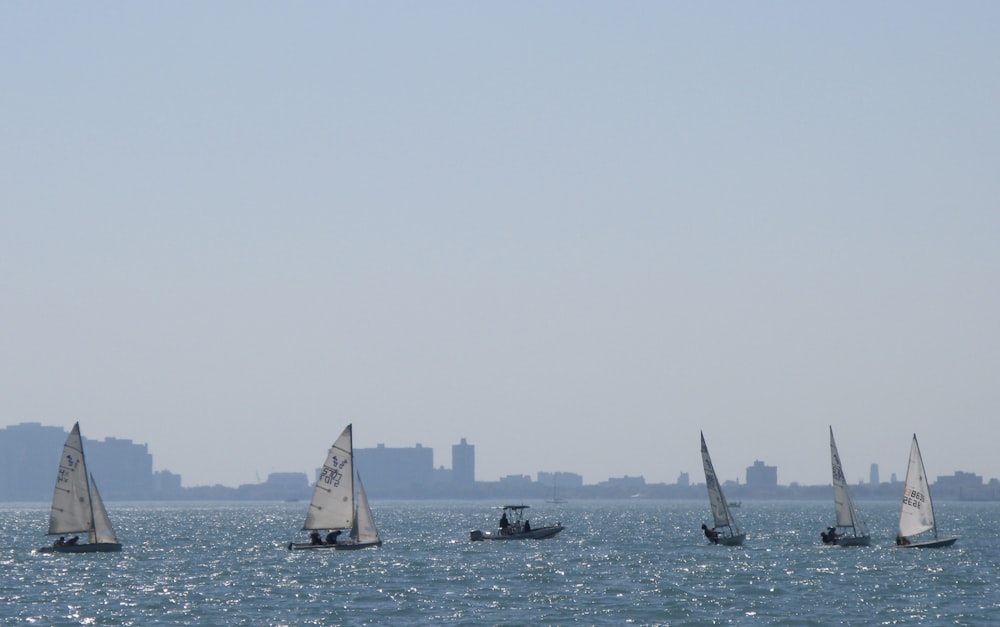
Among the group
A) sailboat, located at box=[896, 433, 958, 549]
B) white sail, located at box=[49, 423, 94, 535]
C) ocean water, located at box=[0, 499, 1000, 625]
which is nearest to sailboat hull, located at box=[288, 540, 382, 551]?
ocean water, located at box=[0, 499, 1000, 625]

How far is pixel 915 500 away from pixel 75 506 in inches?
1994

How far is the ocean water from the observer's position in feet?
188

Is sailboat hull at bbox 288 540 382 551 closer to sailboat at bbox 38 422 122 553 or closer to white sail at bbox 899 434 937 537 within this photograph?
sailboat at bbox 38 422 122 553

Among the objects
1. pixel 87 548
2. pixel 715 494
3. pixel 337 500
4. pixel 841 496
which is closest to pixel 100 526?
pixel 87 548

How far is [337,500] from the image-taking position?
9119 centimetres

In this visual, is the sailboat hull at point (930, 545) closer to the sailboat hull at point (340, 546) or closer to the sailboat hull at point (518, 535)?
the sailboat hull at point (518, 535)

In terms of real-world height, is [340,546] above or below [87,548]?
below

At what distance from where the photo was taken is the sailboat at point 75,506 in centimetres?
8762

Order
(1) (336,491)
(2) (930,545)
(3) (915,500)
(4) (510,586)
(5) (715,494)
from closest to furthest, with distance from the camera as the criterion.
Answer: (4) (510,586)
(1) (336,491)
(3) (915,500)
(2) (930,545)
(5) (715,494)

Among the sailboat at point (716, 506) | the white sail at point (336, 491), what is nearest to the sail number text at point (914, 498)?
the sailboat at point (716, 506)

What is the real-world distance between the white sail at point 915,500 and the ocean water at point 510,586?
1.93 meters

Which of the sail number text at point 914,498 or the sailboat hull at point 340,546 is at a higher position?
the sail number text at point 914,498

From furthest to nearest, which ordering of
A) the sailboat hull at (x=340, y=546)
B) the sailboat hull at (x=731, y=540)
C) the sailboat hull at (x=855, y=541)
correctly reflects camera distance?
1. the sailboat hull at (x=731, y=540)
2. the sailboat hull at (x=855, y=541)
3. the sailboat hull at (x=340, y=546)

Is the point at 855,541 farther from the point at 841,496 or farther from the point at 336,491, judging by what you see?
the point at 336,491
